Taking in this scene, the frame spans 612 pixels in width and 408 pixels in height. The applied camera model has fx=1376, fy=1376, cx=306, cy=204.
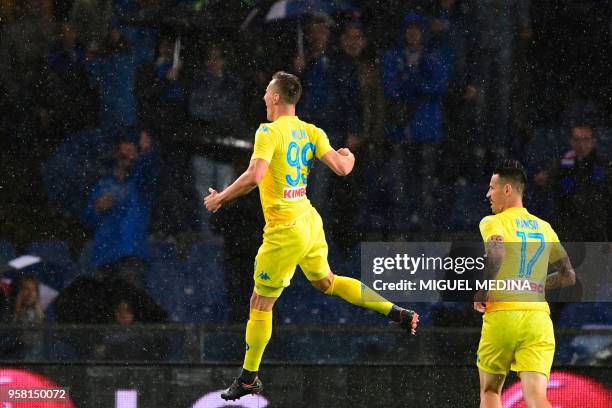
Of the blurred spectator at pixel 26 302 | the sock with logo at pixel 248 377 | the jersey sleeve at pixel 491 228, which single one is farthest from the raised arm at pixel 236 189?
the blurred spectator at pixel 26 302

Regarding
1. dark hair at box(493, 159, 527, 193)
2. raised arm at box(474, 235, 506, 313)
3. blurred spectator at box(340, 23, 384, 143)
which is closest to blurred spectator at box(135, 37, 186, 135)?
blurred spectator at box(340, 23, 384, 143)

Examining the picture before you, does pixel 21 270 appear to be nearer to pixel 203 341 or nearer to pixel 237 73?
pixel 203 341

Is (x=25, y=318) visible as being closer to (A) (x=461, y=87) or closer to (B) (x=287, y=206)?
(B) (x=287, y=206)

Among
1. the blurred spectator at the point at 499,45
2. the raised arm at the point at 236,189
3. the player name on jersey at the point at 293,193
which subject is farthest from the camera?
the blurred spectator at the point at 499,45

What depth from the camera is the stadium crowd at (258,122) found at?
27.9ft

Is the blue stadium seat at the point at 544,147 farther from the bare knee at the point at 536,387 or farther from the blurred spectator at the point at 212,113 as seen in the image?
the bare knee at the point at 536,387

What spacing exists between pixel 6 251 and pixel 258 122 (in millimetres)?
1757

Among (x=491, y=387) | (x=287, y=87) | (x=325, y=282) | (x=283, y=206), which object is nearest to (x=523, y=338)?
(x=491, y=387)

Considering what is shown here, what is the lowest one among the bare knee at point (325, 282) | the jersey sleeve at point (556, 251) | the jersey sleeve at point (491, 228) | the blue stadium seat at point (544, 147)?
the bare knee at point (325, 282)

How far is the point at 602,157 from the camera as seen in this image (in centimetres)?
850

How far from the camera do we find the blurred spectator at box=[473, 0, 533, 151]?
336 inches

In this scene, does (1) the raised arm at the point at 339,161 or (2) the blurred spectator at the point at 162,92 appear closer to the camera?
(1) the raised arm at the point at 339,161

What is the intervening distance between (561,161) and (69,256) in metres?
3.11

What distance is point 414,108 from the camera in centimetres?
853
